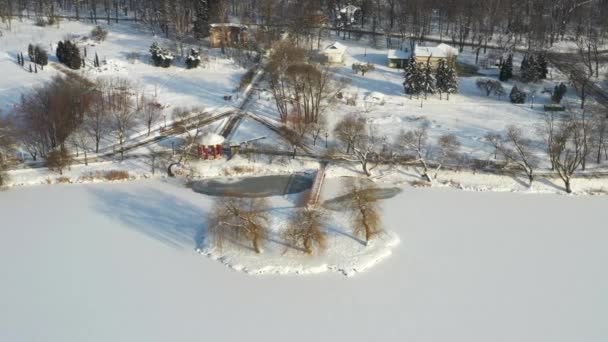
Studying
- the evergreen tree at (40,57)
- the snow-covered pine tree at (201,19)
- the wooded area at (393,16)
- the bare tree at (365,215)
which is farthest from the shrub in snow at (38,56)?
the bare tree at (365,215)

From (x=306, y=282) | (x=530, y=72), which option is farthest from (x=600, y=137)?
(x=306, y=282)

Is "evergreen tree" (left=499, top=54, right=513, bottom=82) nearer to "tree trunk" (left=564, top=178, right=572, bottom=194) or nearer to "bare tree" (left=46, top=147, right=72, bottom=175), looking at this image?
"tree trunk" (left=564, top=178, right=572, bottom=194)

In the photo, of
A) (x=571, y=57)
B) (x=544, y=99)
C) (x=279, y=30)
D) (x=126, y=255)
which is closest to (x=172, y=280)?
(x=126, y=255)

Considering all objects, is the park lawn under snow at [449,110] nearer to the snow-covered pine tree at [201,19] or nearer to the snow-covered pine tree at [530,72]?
the snow-covered pine tree at [530,72]

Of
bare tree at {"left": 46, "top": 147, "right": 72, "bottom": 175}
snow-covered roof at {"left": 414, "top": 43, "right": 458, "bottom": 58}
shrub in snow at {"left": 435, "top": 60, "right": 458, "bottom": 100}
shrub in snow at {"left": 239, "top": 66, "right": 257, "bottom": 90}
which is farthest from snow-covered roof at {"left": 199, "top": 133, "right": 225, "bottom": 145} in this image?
snow-covered roof at {"left": 414, "top": 43, "right": 458, "bottom": 58}

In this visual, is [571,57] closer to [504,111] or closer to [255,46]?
[504,111]

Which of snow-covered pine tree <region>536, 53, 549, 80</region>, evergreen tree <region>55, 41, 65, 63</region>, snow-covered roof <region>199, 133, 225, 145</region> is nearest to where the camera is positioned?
snow-covered roof <region>199, 133, 225, 145</region>

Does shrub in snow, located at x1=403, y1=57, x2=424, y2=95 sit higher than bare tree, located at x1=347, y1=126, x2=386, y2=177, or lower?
higher
